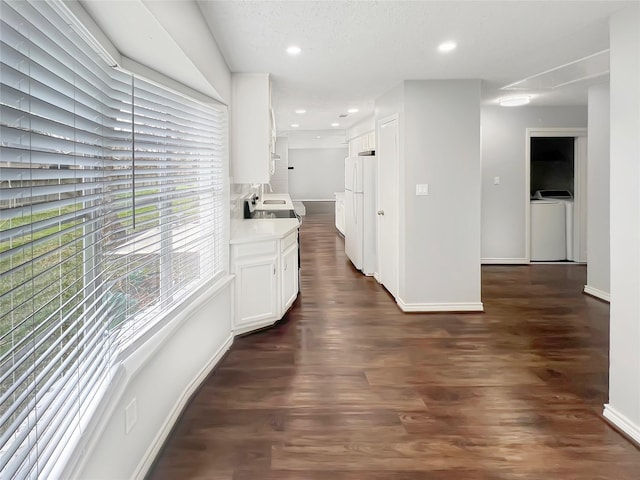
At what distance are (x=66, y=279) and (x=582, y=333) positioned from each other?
3967 mm

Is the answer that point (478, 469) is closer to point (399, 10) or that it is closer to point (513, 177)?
point (399, 10)

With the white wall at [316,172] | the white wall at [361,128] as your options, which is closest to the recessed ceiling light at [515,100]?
the white wall at [361,128]

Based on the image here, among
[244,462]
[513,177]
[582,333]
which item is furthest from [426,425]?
[513,177]

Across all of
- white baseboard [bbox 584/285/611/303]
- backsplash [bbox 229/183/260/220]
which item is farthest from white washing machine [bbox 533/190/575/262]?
backsplash [bbox 229/183/260/220]

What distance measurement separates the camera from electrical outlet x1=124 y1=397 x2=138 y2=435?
1.90m

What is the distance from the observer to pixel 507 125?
6914 millimetres

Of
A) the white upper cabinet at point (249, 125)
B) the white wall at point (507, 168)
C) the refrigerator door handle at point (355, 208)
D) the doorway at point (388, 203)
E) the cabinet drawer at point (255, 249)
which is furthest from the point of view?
the white wall at point (507, 168)

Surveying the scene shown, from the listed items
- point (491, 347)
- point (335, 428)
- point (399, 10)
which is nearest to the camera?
point (335, 428)

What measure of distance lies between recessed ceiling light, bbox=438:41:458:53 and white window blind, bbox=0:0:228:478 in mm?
1984

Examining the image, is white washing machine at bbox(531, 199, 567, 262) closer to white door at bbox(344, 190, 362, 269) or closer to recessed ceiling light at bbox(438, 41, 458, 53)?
white door at bbox(344, 190, 362, 269)

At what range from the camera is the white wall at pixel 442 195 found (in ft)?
15.2

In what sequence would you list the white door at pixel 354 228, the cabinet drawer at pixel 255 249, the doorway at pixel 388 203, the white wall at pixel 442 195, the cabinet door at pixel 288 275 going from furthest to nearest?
1. the white door at pixel 354 228
2. the doorway at pixel 388 203
3. the white wall at pixel 442 195
4. the cabinet door at pixel 288 275
5. the cabinet drawer at pixel 255 249

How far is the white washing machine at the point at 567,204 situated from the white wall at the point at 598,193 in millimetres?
1800

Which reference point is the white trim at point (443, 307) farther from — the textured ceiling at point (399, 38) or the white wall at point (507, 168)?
the white wall at point (507, 168)
